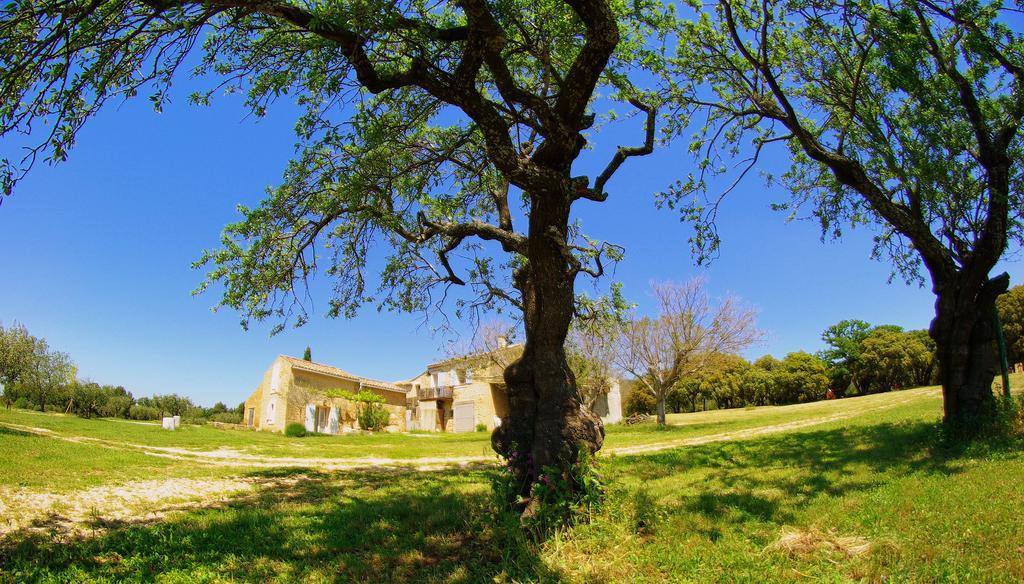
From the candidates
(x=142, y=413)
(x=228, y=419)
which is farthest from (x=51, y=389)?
(x=228, y=419)

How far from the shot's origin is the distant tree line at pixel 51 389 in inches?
1435

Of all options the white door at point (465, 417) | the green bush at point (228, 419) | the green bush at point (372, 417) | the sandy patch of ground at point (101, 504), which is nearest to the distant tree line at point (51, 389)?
the green bush at point (228, 419)

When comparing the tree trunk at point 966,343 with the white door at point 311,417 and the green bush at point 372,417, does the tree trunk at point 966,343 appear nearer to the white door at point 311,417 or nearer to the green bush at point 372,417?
the green bush at point 372,417

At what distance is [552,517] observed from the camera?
504 cm

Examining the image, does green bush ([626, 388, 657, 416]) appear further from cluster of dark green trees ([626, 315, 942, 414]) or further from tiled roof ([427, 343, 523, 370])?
tiled roof ([427, 343, 523, 370])

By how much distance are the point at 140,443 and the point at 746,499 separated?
700 inches

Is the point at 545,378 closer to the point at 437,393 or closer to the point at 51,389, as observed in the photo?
the point at 437,393

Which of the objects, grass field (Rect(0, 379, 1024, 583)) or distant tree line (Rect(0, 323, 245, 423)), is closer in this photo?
grass field (Rect(0, 379, 1024, 583))

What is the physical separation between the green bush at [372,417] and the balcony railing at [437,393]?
724cm

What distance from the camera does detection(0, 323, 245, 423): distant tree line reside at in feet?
120

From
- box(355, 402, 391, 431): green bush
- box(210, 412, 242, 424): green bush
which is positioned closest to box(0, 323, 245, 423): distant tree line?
box(210, 412, 242, 424): green bush

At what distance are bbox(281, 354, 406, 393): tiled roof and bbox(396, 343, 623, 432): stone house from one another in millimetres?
2529

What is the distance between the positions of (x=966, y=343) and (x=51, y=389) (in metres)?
51.9

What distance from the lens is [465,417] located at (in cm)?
3941
